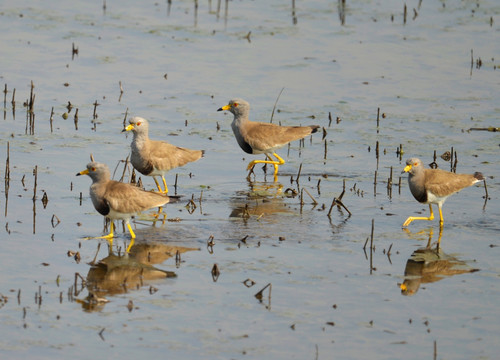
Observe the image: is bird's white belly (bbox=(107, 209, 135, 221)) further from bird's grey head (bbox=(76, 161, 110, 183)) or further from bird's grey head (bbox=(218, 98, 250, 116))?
bird's grey head (bbox=(218, 98, 250, 116))

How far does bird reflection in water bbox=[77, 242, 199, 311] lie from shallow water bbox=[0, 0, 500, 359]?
58 mm

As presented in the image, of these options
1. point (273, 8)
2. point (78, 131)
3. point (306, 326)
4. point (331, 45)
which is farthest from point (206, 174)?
point (273, 8)

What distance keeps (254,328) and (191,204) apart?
15.0 ft

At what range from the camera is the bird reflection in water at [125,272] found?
10.9m

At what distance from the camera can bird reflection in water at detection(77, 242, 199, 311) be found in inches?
429

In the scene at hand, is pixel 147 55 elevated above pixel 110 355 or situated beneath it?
elevated above

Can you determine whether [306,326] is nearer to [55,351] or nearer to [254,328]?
[254,328]

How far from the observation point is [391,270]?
12070mm

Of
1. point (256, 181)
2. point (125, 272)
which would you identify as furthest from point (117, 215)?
point (256, 181)

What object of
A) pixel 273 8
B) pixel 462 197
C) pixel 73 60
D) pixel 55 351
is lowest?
pixel 55 351

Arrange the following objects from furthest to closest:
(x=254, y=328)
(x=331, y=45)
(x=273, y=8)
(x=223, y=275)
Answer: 1. (x=273, y=8)
2. (x=331, y=45)
3. (x=223, y=275)
4. (x=254, y=328)

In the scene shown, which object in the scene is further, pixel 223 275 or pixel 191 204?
pixel 191 204

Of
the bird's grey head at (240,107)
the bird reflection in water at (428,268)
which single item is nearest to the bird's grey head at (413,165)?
the bird reflection in water at (428,268)

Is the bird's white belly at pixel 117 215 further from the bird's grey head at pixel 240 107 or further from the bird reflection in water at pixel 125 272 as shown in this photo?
the bird's grey head at pixel 240 107
